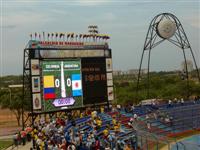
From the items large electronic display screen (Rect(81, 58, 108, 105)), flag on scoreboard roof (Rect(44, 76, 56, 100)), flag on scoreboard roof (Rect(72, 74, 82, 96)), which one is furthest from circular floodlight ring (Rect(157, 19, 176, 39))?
flag on scoreboard roof (Rect(44, 76, 56, 100))

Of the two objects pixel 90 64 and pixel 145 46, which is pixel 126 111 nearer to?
pixel 90 64

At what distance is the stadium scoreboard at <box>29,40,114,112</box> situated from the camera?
29625 mm

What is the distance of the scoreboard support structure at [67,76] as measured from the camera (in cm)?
2953

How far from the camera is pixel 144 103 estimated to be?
3756cm

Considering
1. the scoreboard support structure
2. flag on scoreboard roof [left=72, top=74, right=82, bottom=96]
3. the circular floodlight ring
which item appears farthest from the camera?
the circular floodlight ring

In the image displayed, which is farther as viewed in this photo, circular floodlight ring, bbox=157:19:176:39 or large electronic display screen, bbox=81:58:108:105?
circular floodlight ring, bbox=157:19:176:39

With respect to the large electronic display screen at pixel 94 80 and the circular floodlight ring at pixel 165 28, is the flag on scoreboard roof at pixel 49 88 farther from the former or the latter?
the circular floodlight ring at pixel 165 28

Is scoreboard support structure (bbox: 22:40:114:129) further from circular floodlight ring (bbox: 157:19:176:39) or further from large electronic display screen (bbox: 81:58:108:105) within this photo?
circular floodlight ring (bbox: 157:19:176:39)

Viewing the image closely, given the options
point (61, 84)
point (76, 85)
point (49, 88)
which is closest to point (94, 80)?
point (76, 85)

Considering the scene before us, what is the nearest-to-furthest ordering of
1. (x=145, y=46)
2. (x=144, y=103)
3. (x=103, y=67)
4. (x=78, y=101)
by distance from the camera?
(x=78, y=101) → (x=103, y=67) → (x=144, y=103) → (x=145, y=46)

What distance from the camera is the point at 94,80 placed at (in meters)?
33.0

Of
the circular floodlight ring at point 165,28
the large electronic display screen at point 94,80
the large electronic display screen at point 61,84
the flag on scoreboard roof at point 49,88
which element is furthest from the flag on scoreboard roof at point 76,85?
the circular floodlight ring at point 165,28

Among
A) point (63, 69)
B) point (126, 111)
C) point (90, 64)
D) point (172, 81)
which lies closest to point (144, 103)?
point (126, 111)

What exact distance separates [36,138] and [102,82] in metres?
10.0
